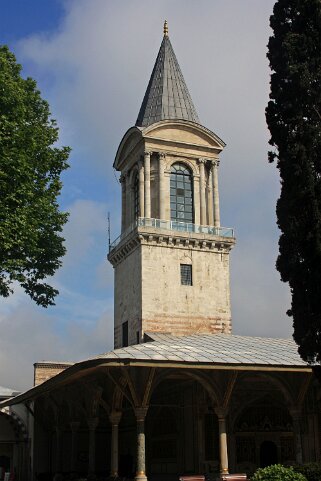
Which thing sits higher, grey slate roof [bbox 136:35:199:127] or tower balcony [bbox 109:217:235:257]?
grey slate roof [bbox 136:35:199:127]

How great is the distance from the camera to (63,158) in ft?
77.3

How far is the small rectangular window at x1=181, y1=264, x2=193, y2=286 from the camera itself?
31.6m

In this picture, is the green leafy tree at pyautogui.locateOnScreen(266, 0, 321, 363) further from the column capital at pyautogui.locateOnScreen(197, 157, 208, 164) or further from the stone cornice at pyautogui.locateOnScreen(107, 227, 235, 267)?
the column capital at pyautogui.locateOnScreen(197, 157, 208, 164)

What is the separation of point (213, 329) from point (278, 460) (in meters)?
7.34

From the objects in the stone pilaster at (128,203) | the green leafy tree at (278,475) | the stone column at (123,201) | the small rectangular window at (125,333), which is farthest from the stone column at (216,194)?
the green leafy tree at (278,475)

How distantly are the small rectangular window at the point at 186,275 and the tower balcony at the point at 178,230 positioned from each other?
1.33 metres

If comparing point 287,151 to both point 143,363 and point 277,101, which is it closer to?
point 277,101

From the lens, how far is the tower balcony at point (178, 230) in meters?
31.4

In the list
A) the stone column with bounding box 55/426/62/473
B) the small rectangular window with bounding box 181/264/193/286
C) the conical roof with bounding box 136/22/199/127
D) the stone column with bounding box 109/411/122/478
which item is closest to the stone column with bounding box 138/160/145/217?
the conical roof with bounding box 136/22/199/127

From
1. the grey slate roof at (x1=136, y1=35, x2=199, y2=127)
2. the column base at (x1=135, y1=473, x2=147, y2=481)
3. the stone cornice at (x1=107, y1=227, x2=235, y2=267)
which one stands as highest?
the grey slate roof at (x1=136, y1=35, x2=199, y2=127)

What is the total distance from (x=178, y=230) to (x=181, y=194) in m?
2.87

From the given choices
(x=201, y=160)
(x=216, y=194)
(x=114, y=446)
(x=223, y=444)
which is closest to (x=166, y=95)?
(x=201, y=160)

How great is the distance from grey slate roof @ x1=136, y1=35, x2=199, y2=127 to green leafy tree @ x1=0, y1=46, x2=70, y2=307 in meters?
12.0

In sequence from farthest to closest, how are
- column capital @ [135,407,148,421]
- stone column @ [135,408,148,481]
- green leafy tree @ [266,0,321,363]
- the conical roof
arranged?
the conical roof → column capital @ [135,407,148,421] → stone column @ [135,408,148,481] → green leafy tree @ [266,0,321,363]
